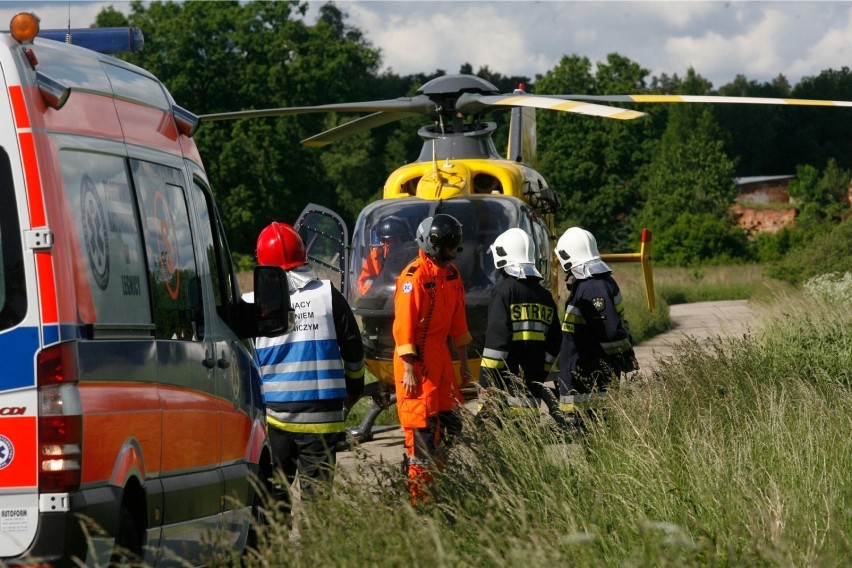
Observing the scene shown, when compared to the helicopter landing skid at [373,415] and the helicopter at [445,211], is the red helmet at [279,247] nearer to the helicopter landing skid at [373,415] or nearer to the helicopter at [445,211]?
the helicopter at [445,211]

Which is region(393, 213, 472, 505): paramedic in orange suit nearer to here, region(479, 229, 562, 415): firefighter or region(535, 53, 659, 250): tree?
region(479, 229, 562, 415): firefighter

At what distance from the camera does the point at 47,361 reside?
14.5ft

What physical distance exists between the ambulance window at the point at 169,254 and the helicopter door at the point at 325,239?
7.05 m

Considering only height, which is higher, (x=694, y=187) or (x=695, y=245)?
(x=694, y=187)

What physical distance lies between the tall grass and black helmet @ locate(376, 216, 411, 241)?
14.3ft

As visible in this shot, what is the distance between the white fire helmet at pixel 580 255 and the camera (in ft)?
34.5

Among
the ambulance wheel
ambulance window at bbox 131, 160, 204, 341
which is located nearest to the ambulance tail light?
the ambulance wheel

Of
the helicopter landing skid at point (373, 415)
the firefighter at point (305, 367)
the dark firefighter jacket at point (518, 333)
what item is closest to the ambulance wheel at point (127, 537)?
the firefighter at point (305, 367)

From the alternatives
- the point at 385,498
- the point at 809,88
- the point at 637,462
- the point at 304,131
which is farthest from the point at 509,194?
the point at 809,88

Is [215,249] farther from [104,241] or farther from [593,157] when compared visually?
[593,157]

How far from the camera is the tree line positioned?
6241cm

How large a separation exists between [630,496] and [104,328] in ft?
8.18

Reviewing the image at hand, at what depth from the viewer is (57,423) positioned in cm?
442

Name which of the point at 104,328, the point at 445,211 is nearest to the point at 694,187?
the point at 445,211
